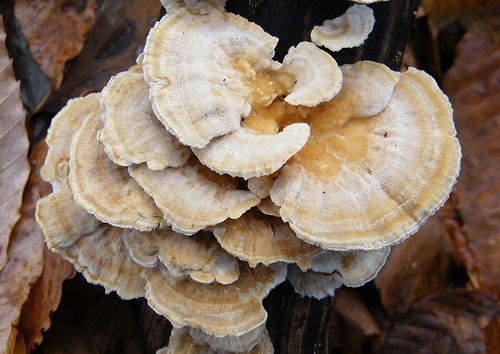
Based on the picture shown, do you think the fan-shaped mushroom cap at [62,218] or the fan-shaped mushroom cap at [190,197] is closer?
the fan-shaped mushroom cap at [190,197]

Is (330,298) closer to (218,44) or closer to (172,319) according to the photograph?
(172,319)

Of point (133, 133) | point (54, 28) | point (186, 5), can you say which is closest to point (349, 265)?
point (133, 133)

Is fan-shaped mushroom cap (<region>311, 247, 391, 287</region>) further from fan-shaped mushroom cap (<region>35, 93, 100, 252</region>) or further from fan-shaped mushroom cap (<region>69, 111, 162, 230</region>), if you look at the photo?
fan-shaped mushroom cap (<region>35, 93, 100, 252</region>)

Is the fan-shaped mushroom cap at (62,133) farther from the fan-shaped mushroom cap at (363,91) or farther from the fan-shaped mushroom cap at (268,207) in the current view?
the fan-shaped mushroom cap at (363,91)

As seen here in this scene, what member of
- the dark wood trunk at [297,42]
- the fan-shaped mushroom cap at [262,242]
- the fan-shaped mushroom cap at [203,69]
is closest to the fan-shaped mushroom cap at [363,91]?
the dark wood trunk at [297,42]

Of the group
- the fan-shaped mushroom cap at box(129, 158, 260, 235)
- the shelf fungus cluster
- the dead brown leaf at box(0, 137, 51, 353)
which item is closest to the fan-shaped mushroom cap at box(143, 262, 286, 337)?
the shelf fungus cluster

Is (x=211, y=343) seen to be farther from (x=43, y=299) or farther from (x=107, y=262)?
(x=43, y=299)
